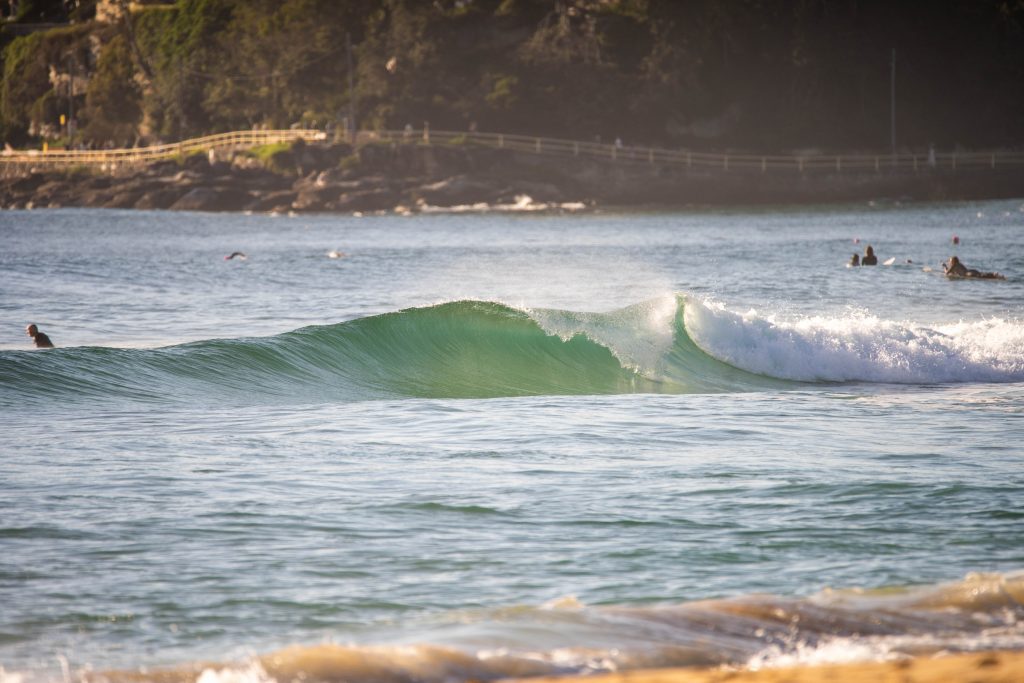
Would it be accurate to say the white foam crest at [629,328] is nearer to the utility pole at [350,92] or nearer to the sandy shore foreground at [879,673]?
the sandy shore foreground at [879,673]

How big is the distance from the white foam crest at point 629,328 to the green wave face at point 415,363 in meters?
0.02

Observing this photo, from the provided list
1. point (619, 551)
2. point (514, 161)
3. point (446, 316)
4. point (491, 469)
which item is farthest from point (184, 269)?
point (514, 161)

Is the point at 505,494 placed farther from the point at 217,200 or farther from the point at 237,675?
the point at 217,200

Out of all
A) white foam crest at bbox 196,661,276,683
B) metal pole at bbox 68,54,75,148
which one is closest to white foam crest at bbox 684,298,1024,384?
white foam crest at bbox 196,661,276,683

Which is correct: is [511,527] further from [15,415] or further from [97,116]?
[97,116]

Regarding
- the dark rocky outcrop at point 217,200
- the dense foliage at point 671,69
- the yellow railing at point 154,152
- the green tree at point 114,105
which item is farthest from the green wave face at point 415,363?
the green tree at point 114,105

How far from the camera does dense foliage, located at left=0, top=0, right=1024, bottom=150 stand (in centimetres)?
10312

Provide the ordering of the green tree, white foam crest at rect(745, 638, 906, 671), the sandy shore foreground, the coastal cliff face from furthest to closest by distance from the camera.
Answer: the green tree
the coastal cliff face
white foam crest at rect(745, 638, 906, 671)
the sandy shore foreground

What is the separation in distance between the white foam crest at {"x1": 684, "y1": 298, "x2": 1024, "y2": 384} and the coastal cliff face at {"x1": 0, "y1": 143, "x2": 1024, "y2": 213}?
73524mm

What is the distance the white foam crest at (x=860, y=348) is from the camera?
1733cm

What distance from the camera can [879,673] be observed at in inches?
237

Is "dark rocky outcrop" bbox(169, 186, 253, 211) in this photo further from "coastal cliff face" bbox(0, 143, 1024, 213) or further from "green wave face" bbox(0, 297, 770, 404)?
"green wave face" bbox(0, 297, 770, 404)

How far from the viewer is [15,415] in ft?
45.5

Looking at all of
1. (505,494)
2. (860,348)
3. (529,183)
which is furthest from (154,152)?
(505,494)
